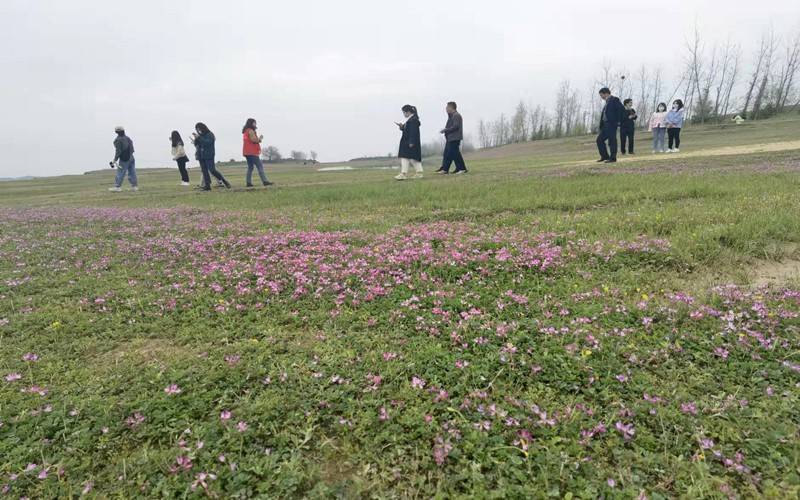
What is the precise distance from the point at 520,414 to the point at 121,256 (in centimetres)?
657

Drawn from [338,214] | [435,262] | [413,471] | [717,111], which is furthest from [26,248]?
[717,111]

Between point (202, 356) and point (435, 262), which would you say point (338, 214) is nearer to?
point (435, 262)

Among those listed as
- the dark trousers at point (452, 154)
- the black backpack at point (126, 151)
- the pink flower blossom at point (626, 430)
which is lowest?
the pink flower blossom at point (626, 430)

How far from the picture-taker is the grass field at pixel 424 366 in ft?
7.20

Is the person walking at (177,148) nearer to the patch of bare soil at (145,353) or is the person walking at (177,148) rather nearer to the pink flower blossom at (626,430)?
the patch of bare soil at (145,353)

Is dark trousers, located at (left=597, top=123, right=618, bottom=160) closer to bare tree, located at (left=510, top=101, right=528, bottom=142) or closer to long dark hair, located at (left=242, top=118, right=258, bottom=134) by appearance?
long dark hair, located at (left=242, top=118, right=258, bottom=134)

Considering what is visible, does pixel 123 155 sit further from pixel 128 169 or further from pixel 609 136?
pixel 609 136

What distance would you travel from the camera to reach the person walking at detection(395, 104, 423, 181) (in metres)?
16.2

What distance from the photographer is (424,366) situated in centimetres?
308

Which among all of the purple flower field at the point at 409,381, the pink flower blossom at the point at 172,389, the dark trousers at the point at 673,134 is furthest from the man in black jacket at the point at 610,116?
the pink flower blossom at the point at 172,389

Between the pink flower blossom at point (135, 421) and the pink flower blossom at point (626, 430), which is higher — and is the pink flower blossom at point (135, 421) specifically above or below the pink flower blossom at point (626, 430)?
above

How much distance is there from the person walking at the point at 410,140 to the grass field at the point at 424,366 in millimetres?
11023

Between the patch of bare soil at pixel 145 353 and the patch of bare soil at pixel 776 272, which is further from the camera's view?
the patch of bare soil at pixel 776 272

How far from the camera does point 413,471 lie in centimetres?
224
